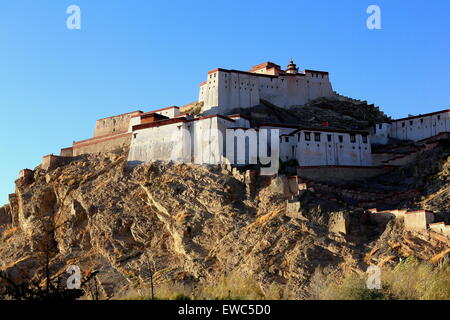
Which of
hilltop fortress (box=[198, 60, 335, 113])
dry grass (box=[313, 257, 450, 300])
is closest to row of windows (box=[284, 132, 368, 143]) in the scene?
hilltop fortress (box=[198, 60, 335, 113])

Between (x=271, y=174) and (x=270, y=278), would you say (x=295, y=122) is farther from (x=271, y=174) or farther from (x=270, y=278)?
(x=270, y=278)

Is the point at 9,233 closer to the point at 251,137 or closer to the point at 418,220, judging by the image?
the point at 251,137

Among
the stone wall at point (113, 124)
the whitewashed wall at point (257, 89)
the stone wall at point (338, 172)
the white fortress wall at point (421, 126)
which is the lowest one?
the stone wall at point (338, 172)

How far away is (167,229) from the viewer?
4103 cm

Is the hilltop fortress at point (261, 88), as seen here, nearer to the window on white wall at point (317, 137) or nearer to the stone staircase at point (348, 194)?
the window on white wall at point (317, 137)

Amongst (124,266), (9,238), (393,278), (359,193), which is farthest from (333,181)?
(9,238)

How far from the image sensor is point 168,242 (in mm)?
40406

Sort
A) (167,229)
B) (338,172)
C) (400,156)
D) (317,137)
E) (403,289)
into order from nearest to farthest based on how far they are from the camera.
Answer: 1. (403,289)
2. (167,229)
3. (338,172)
4. (400,156)
5. (317,137)

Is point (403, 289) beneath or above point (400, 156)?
beneath

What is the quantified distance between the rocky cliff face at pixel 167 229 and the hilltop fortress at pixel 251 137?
168 centimetres

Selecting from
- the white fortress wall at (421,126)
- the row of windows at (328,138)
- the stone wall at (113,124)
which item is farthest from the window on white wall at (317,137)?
the stone wall at (113,124)

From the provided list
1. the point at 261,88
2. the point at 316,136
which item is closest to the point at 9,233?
the point at 261,88

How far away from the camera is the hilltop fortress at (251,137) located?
1766 inches

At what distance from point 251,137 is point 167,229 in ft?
29.6
